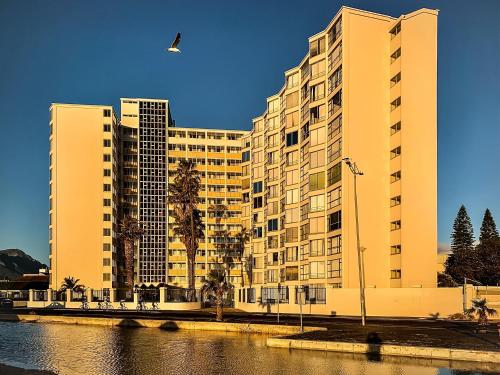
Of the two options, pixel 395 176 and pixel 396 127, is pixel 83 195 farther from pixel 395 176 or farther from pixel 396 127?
pixel 396 127

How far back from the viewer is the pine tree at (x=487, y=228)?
11231cm

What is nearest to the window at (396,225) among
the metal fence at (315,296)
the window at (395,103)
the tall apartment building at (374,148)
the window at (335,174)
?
the tall apartment building at (374,148)

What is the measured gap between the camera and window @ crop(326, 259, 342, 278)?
6270 cm

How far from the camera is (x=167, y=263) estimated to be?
124 m

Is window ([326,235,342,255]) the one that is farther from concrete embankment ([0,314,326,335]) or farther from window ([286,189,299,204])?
concrete embankment ([0,314,326,335])

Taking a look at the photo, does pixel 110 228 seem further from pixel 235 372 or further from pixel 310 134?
pixel 235 372

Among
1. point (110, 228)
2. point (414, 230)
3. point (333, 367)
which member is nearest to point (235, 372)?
point (333, 367)

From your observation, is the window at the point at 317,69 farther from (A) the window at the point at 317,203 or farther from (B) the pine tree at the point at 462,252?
(B) the pine tree at the point at 462,252

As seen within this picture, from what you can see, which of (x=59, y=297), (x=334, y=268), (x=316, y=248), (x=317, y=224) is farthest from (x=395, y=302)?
(x=59, y=297)

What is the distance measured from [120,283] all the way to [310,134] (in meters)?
63.3

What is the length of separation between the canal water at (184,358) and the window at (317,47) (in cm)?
4369

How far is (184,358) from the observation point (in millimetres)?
30188

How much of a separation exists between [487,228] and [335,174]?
6218 cm

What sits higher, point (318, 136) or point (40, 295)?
point (318, 136)
